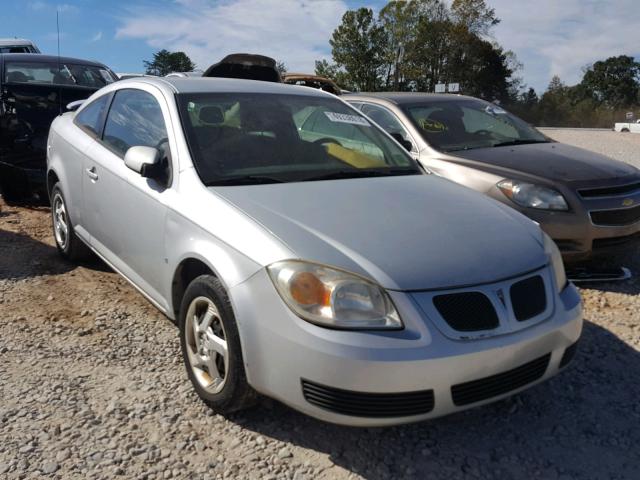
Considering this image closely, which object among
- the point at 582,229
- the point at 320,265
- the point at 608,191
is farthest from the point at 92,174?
the point at 608,191

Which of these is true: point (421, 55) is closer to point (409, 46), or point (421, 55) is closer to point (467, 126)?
point (409, 46)

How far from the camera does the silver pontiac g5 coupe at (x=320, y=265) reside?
7.43 feet

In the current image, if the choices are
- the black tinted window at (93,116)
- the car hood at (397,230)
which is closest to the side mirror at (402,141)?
the car hood at (397,230)

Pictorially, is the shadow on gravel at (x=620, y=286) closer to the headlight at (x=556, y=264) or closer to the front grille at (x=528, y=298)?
the headlight at (x=556, y=264)

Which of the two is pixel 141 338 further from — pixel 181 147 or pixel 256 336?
pixel 256 336

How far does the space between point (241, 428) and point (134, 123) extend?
2.08 m

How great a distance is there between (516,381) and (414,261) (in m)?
0.65

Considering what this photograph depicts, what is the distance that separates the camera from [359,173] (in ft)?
11.1

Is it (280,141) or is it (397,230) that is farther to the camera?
(280,141)

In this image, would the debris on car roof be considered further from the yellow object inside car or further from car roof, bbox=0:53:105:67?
the yellow object inside car

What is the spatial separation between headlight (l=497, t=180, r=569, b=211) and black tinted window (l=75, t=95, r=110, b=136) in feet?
9.86

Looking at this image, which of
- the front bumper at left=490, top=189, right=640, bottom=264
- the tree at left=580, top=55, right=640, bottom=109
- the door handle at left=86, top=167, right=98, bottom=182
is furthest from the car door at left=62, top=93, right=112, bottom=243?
the tree at left=580, top=55, right=640, bottom=109

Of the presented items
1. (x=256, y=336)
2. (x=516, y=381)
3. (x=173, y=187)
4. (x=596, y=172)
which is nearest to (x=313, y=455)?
(x=256, y=336)

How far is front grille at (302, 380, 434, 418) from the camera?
2254 millimetres
